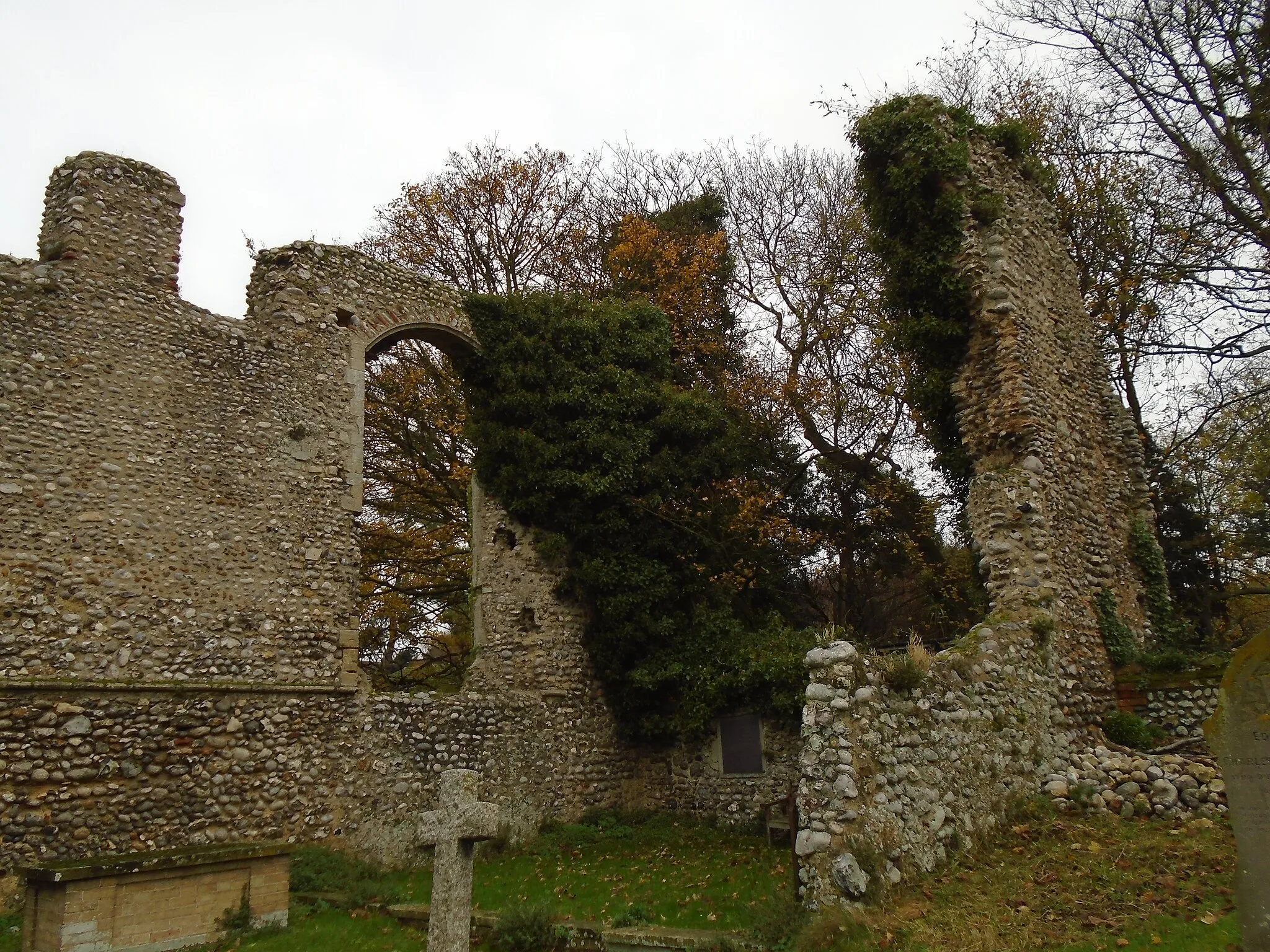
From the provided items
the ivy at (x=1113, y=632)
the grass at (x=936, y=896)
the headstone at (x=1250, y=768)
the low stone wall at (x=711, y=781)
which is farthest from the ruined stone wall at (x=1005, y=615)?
the low stone wall at (x=711, y=781)

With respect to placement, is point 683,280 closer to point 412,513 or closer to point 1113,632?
point 412,513

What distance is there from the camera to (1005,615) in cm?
972

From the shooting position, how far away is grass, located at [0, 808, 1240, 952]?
5996mm

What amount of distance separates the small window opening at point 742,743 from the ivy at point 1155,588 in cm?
538

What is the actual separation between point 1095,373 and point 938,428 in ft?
9.08

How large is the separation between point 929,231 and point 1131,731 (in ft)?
20.5

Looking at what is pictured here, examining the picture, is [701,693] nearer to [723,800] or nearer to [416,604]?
[723,800]

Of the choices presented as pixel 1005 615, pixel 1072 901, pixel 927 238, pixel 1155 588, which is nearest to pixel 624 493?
pixel 927 238

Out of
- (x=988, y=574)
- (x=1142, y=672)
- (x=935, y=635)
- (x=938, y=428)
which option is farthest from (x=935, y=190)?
(x=935, y=635)

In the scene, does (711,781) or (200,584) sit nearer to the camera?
(200,584)

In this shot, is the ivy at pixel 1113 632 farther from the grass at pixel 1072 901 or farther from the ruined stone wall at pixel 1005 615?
the grass at pixel 1072 901

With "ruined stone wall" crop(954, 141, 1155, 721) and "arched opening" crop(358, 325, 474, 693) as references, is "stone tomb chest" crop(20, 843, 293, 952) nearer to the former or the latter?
"ruined stone wall" crop(954, 141, 1155, 721)

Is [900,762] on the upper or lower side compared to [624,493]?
lower

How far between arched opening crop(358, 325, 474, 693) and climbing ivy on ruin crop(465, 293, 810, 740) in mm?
4313
